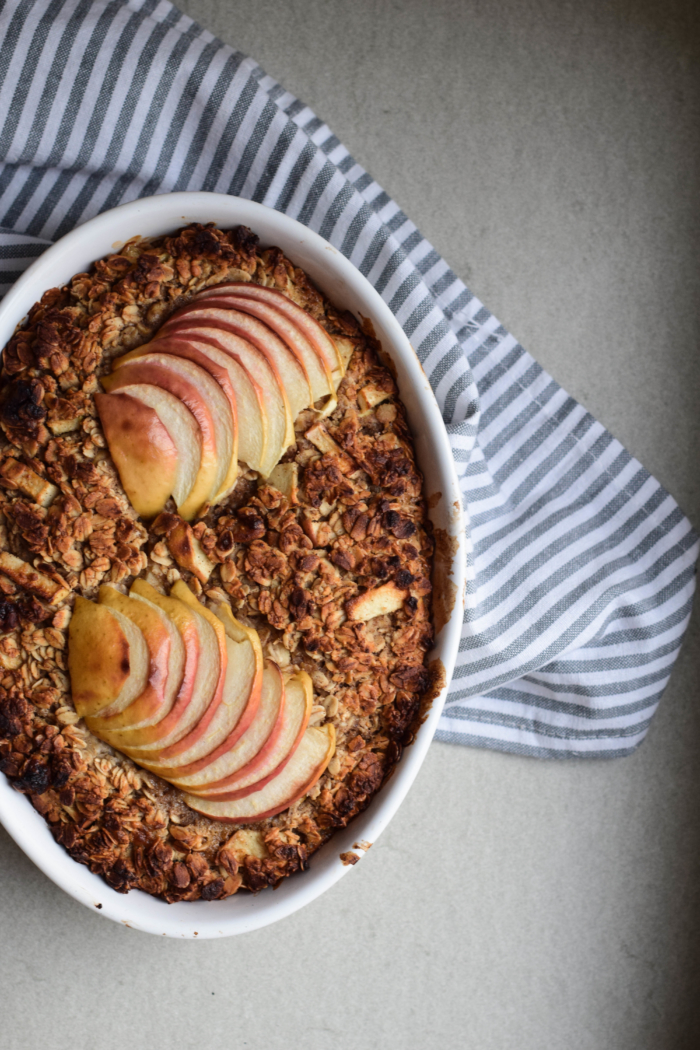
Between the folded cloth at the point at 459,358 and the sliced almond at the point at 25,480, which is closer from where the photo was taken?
the sliced almond at the point at 25,480

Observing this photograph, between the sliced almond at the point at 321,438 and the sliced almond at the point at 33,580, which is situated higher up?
the sliced almond at the point at 321,438

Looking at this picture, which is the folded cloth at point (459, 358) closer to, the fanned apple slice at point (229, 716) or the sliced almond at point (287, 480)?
the sliced almond at point (287, 480)

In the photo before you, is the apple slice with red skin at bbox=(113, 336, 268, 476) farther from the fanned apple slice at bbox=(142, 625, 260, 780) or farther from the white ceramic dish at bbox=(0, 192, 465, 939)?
the fanned apple slice at bbox=(142, 625, 260, 780)

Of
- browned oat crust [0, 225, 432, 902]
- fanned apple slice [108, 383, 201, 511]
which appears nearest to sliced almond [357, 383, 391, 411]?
browned oat crust [0, 225, 432, 902]

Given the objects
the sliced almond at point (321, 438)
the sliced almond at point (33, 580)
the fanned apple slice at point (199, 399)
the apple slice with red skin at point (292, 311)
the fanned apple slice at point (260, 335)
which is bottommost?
the sliced almond at point (33, 580)

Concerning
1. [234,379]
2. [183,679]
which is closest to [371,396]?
[234,379]

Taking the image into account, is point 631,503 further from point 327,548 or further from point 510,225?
point 327,548

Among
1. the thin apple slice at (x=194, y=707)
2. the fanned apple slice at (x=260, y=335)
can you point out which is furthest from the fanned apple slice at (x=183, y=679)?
the fanned apple slice at (x=260, y=335)
